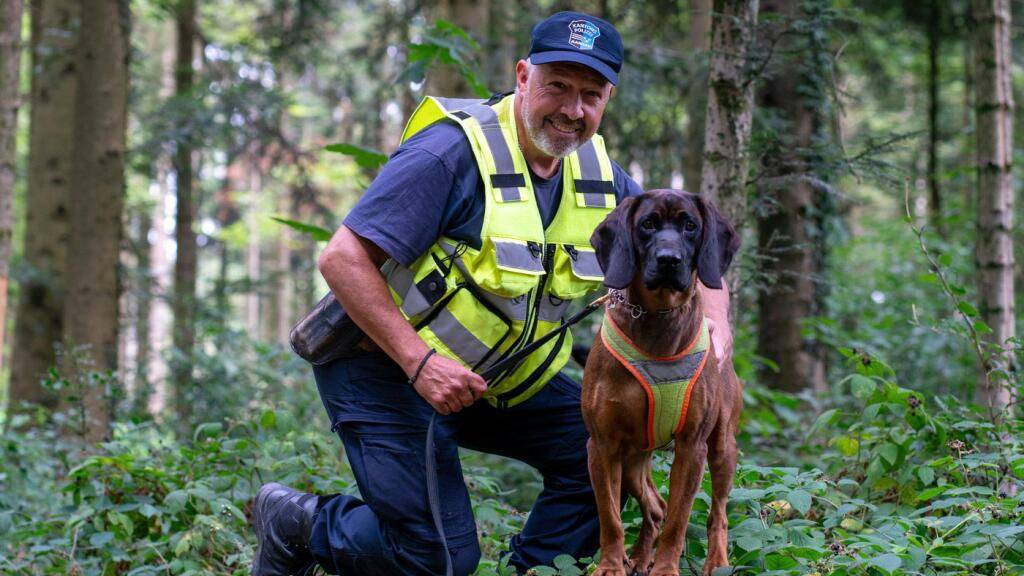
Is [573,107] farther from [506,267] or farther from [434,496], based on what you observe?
[434,496]

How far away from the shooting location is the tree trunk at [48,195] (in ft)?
35.0

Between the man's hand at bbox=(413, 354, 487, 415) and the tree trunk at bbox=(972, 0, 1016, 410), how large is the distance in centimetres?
391

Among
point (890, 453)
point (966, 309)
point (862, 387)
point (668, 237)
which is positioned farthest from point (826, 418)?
point (668, 237)

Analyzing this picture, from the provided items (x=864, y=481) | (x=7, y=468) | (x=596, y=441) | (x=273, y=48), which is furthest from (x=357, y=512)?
(x=273, y=48)

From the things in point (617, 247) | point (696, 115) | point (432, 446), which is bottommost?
point (432, 446)

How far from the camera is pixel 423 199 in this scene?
3.80 meters

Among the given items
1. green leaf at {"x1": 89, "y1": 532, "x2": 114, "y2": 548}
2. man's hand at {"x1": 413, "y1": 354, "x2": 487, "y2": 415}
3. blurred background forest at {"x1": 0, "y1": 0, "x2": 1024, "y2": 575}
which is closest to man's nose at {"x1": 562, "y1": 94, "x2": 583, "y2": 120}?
man's hand at {"x1": 413, "y1": 354, "x2": 487, "y2": 415}

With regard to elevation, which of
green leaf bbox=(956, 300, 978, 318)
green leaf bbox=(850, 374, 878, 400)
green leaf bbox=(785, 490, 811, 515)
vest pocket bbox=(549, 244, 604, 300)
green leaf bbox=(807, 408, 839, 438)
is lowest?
green leaf bbox=(785, 490, 811, 515)

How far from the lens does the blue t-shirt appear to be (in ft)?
12.3

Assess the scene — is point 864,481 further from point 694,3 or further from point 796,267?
point 694,3

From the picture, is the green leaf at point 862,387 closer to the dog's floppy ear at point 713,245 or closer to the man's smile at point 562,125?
the dog's floppy ear at point 713,245

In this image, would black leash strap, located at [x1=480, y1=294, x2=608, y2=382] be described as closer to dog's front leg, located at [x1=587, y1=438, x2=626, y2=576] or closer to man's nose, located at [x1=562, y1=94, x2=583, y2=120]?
dog's front leg, located at [x1=587, y1=438, x2=626, y2=576]

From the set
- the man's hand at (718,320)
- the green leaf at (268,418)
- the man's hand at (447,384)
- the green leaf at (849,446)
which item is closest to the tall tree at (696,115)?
the green leaf at (849,446)

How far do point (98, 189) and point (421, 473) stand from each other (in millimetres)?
6860
